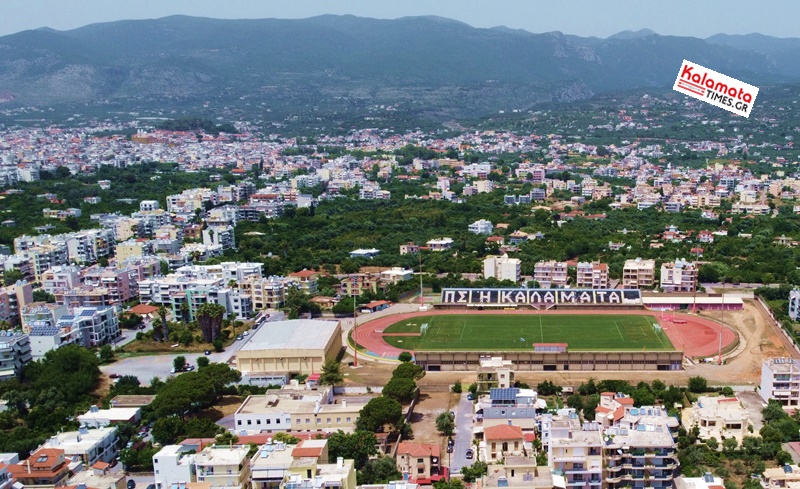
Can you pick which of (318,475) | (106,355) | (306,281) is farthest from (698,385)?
(106,355)

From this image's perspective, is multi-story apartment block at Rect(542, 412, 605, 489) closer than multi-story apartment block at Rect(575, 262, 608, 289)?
Yes

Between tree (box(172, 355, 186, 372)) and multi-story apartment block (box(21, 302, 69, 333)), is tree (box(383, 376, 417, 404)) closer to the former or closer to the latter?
tree (box(172, 355, 186, 372))

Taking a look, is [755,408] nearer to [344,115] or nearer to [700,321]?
[700,321]

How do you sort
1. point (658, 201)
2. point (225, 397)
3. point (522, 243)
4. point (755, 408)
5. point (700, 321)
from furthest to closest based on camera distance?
point (658, 201) → point (522, 243) → point (700, 321) → point (225, 397) → point (755, 408)

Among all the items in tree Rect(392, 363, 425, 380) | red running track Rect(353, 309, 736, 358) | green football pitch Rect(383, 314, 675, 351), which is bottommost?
red running track Rect(353, 309, 736, 358)

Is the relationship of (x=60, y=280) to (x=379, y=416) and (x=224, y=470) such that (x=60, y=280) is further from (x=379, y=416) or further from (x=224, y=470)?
(x=224, y=470)

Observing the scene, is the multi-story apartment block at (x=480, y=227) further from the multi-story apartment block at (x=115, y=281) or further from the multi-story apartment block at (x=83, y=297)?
the multi-story apartment block at (x=83, y=297)

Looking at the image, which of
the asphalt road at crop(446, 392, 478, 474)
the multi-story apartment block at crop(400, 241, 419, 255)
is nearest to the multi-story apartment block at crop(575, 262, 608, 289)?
the multi-story apartment block at crop(400, 241, 419, 255)

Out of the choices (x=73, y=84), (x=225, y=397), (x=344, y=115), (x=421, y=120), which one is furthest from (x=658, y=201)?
(x=73, y=84)
